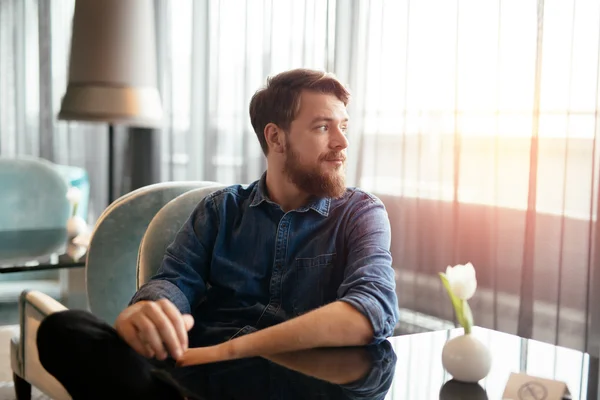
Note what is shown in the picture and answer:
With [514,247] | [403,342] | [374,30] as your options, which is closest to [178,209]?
[403,342]

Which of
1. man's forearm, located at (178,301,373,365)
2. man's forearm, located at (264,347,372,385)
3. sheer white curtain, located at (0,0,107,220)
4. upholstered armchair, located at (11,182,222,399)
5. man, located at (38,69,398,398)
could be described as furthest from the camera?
sheer white curtain, located at (0,0,107,220)

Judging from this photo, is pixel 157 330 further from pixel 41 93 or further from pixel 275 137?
pixel 41 93

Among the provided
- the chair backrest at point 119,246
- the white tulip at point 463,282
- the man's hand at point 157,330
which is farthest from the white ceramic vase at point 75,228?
the white tulip at point 463,282

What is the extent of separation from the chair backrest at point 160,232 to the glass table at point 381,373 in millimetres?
648

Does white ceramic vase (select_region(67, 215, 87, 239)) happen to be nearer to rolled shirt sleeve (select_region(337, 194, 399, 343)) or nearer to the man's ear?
the man's ear

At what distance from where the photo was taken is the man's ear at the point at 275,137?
1.82 meters

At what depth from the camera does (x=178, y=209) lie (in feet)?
6.19

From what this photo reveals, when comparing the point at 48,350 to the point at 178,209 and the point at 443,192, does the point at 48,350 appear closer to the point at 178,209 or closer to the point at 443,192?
the point at 178,209

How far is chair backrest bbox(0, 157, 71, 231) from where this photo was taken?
303 centimetres

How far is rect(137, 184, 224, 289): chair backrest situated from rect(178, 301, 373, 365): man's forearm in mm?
515

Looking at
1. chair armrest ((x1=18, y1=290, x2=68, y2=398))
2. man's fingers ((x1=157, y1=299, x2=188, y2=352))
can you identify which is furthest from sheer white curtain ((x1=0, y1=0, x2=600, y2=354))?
chair armrest ((x1=18, y1=290, x2=68, y2=398))

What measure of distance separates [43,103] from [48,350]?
4468 mm

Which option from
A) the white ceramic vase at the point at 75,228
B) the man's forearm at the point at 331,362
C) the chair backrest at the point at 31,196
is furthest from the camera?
the chair backrest at the point at 31,196

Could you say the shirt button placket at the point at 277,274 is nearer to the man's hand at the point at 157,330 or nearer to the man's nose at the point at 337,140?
the man's nose at the point at 337,140
